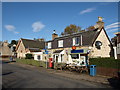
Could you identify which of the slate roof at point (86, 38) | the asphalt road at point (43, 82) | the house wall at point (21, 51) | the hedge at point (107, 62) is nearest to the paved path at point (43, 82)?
the asphalt road at point (43, 82)

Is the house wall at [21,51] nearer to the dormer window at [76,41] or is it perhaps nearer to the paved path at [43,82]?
the dormer window at [76,41]

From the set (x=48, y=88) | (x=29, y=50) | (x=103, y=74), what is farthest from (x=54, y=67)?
(x=29, y=50)

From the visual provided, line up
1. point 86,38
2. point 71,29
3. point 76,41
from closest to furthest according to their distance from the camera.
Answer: point 86,38 → point 76,41 → point 71,29

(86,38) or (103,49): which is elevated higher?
(86,38)

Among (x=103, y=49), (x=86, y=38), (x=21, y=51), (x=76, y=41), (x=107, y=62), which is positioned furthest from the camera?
(x=21, y=51)

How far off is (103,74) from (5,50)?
57.9 meters

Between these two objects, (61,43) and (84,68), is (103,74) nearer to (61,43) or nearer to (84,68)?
(84,68)

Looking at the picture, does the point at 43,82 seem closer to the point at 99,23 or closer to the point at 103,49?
the point at 103,49

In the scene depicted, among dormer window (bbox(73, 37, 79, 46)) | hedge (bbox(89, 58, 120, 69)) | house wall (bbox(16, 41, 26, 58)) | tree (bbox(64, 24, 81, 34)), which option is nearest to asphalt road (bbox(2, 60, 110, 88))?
hedge (bbox(89, 58, 120, 69))

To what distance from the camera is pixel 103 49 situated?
2209cm

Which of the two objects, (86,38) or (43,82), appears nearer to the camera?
(43,82)

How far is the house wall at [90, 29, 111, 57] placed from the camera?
20284 millimetres

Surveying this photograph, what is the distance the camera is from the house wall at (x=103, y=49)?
66.5 feet

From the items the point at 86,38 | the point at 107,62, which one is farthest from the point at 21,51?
the point at 107,62
